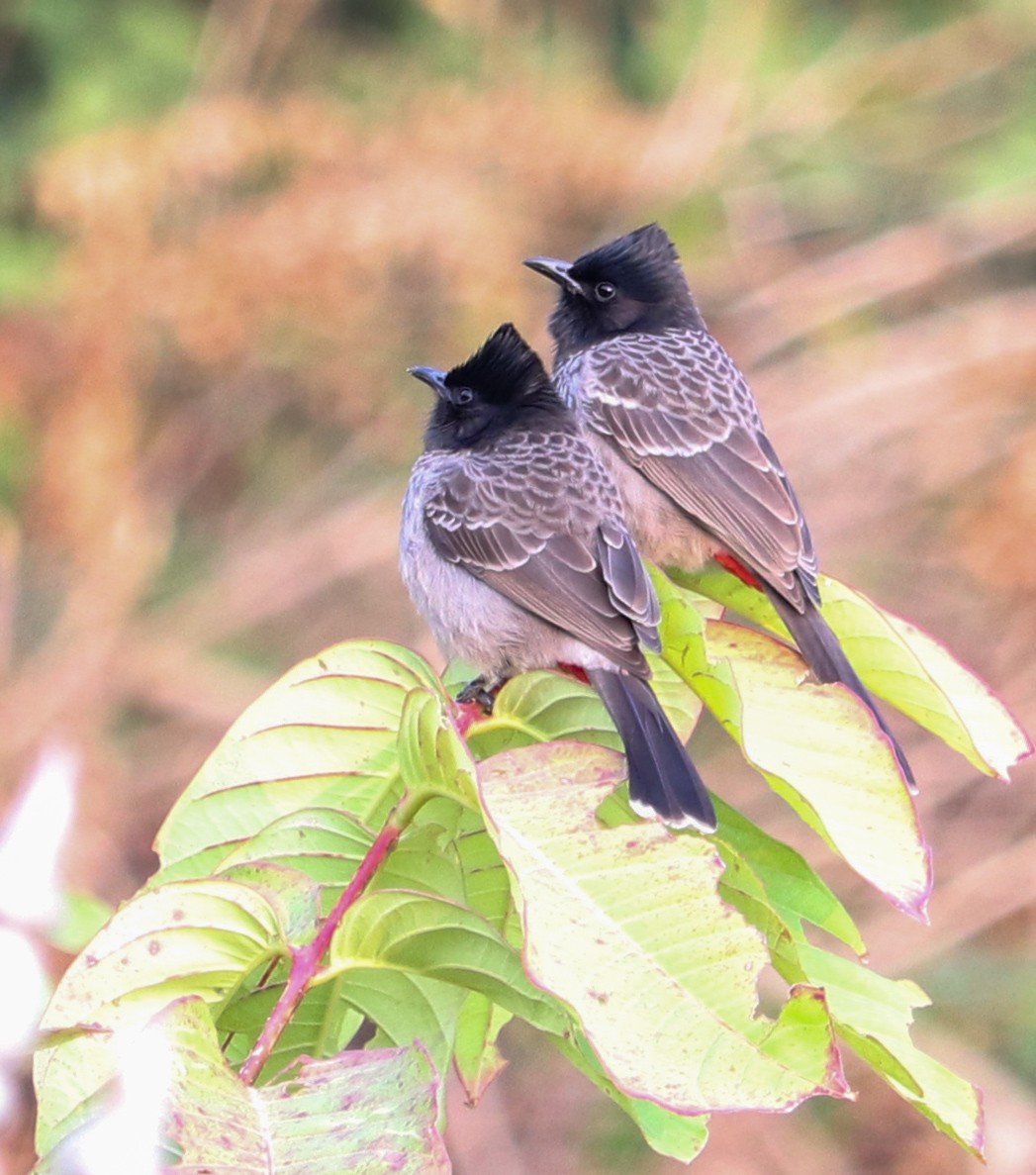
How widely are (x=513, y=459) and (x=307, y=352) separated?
4.05m

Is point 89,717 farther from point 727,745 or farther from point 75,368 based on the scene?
point 727,745

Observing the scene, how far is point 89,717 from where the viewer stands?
6676 mm

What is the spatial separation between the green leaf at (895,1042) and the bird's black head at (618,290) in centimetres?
240

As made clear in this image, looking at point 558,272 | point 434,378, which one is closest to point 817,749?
point 434,378

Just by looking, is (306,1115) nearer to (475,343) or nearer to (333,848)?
(333,848)

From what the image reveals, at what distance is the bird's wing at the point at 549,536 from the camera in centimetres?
266

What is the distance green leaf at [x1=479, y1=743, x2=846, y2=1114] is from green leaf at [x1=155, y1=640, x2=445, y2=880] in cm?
27

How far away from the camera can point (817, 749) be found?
173 centimetres

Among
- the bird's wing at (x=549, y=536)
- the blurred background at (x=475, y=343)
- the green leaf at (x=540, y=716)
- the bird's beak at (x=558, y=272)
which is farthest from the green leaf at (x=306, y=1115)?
the blurred background at (x=475, y=343)

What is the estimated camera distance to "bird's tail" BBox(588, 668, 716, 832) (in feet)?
5.98

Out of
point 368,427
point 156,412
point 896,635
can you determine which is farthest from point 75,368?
point 896,635

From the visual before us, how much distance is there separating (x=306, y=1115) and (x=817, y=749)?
2.23 ft

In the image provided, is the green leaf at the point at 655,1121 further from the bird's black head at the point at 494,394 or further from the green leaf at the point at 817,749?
the bird's black head at the point at 494,394

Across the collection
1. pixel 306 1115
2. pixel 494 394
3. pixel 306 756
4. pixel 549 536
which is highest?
pixel 494 394
